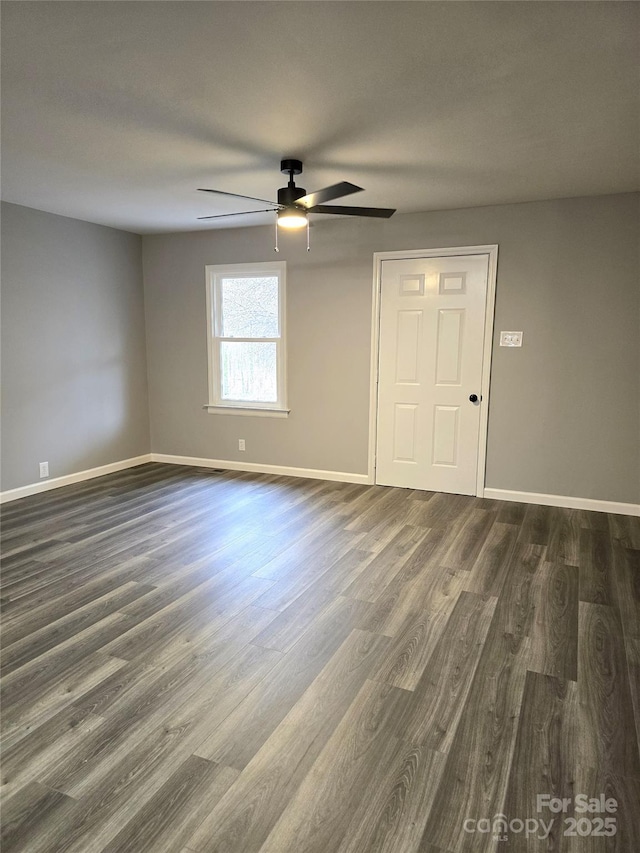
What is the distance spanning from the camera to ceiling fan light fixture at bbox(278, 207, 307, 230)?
3295 mm

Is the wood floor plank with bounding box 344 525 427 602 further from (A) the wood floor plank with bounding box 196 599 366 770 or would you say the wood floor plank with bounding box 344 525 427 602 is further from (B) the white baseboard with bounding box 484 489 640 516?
(B) the white baseboard with bounding box 484 489 640 516

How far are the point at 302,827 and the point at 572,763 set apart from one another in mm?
949

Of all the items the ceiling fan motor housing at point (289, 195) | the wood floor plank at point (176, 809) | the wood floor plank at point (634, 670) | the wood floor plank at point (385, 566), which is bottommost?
the wood floor plank at point (176, 809)

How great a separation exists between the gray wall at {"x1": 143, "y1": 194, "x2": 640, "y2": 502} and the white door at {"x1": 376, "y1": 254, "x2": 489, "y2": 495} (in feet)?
0.56

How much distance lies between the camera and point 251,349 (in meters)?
5.68

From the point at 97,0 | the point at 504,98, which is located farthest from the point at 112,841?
the point at 504,98

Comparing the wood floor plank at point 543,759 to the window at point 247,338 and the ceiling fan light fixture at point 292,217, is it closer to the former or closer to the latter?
the ceiling fan light fixture at point 292,217

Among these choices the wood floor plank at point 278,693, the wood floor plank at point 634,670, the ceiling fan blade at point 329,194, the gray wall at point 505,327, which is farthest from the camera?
the gray wall at point 505,327

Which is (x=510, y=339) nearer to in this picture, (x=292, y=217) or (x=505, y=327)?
(x=505, y=327)

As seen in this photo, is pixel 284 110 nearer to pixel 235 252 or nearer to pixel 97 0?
pixel 97 0

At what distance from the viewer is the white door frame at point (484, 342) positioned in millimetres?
4586


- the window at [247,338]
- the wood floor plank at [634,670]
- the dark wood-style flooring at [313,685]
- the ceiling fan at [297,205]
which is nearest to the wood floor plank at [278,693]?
the dark wood-style flooring at [313,685]

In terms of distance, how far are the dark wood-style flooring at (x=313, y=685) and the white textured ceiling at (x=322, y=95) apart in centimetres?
255

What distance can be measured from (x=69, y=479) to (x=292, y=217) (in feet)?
11.7
